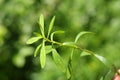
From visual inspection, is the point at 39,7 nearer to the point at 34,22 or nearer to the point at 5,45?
the point at 34,22

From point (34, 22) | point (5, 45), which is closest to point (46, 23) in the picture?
point (34, 22)

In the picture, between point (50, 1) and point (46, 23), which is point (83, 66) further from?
point (50, 1)

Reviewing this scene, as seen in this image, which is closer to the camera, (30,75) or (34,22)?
(30,75)

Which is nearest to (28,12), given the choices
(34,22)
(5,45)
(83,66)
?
(34,22)

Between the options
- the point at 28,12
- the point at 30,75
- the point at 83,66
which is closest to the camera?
the point at 83,66

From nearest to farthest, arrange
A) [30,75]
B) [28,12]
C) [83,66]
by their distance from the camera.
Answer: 1. [83,66]
2. [30,75]
3. [28,12]

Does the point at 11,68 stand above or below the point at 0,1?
below
